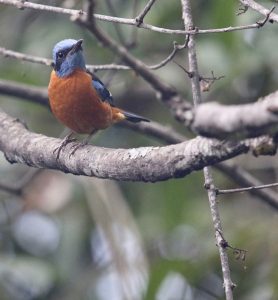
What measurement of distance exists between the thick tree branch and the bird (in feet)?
1.28

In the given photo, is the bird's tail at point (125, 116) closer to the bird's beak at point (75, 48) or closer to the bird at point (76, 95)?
the bird at point (76, 95)

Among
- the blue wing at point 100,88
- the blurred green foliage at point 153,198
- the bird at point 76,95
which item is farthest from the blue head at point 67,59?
the blurred green foliage at point 153,198

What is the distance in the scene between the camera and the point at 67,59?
4918mm

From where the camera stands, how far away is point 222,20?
15.9 ft

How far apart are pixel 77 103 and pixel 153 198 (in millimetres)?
1402

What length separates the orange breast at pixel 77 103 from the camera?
4.85 metres

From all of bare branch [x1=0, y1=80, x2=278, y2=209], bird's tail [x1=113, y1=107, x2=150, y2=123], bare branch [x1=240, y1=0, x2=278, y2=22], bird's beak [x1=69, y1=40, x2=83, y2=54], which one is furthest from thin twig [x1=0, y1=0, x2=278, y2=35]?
bird's tail [x1=113, y1=107, x2=150, y2=123]

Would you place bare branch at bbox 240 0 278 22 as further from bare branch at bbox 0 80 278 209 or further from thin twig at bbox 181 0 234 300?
bare branch at bbox 0 80 278 209

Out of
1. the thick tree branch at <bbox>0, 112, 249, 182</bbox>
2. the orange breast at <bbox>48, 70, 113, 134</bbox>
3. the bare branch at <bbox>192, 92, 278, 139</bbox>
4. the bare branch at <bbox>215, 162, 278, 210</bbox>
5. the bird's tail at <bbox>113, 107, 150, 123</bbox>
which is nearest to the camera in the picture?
the bare branch at <bbox>192, 92, 278, 139</bbox>

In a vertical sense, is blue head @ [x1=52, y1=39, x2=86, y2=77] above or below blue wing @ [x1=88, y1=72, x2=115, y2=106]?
above

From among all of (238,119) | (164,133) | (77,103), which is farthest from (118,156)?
(77,103)

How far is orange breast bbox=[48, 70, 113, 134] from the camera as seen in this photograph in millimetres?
4848

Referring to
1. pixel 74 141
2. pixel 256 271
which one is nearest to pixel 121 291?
pixel 256 271

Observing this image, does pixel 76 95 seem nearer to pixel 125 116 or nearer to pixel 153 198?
pixel 125 116
